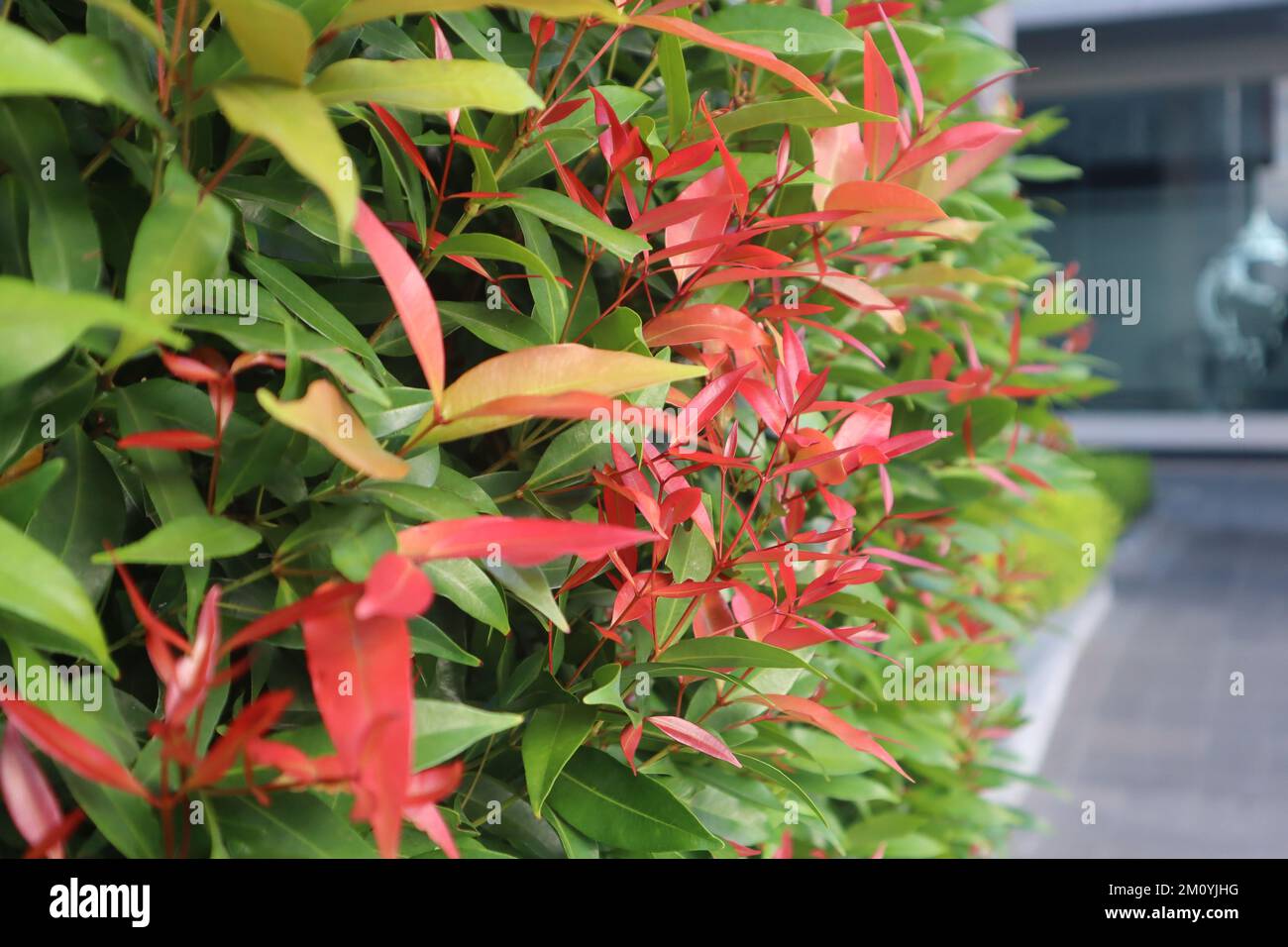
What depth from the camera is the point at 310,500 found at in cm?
52

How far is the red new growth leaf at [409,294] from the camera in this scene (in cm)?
45

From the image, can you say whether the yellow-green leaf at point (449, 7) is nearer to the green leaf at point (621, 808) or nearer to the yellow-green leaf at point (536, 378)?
the yellow-green leaf at point (536, 378)

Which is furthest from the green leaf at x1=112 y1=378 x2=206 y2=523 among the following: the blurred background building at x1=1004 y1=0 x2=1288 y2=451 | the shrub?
the blurred background building at x1=1004 y1=0 x2=1288 y2=451

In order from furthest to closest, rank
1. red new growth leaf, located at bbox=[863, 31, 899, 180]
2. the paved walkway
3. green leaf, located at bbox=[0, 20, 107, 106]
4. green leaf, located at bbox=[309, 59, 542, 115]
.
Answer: the paved walkway, red new growth leaf, located at bbox=[863, 31, 899, 180], green leaf, located at bbox=[309, 59, 542, 115], green leaf, located at bbox=[0, 20, 107, 106]

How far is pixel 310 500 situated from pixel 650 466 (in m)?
0.18

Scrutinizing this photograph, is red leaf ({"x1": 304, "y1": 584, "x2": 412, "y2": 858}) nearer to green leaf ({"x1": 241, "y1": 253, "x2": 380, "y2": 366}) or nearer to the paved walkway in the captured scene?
green leaf ({"x1": 241, "y1": 253, "x2": 380, "y2": 366})

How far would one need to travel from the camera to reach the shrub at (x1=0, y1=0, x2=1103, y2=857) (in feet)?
1.37

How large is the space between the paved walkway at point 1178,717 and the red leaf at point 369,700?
1.28 meters

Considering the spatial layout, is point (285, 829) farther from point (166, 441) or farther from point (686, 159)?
point (686, 159)

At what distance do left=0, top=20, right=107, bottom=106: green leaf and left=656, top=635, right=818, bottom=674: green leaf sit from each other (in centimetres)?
40

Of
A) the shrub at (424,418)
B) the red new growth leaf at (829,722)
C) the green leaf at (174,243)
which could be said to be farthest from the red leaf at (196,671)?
the red new growth leaf at (829,722)
